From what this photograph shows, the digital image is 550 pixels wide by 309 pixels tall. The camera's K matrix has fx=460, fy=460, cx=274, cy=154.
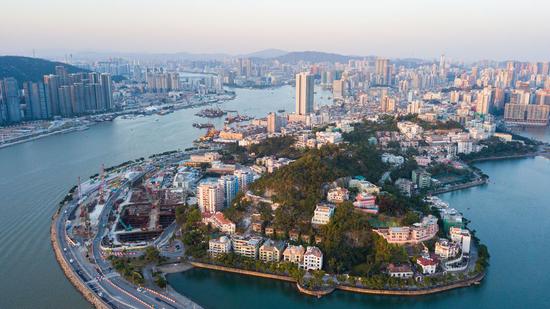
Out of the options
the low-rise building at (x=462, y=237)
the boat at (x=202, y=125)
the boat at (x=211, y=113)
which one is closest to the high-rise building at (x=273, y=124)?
the boat at (x=202, y=125)

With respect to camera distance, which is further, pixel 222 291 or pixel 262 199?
pixel 262 199

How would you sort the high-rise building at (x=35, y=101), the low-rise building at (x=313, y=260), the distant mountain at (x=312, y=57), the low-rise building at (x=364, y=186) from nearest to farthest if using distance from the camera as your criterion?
1. the low-rise building at (x=313, y=260)
2. the low-rise building at (x=364, y=186)
3. the high-rise building at (x=35, y=101)
4. the distant mountain at (x=312, y=57)

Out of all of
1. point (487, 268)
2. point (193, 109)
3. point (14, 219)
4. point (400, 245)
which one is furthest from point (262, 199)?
point (193, 109)

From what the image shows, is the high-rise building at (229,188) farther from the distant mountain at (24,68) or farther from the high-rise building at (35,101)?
the distant mountain at (24,68)

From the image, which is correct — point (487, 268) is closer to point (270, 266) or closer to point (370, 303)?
point (370, 303)

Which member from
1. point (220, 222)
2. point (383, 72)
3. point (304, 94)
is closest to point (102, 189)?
point (220, 222)

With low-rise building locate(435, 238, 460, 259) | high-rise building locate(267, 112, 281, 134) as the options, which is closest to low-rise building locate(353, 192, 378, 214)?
low-rise building locate(435, 238, 460, 259)
